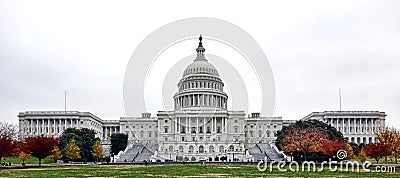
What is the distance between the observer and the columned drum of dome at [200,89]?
135250 mm

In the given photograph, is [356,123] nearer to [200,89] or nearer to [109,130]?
[200,89]

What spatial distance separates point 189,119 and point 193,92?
30.4ft

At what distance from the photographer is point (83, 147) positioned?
99562 millimetres

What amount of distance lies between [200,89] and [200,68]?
854 centimetres

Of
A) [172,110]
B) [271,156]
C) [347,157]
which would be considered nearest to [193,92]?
[172,110]

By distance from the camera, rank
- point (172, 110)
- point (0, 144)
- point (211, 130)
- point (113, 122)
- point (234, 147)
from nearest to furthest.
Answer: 1. point (0, 144)
2. point (234, 147)
3. point (211, 130)
4. point (172, 110)
5. point (113, 122)

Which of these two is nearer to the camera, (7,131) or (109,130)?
(7,131)

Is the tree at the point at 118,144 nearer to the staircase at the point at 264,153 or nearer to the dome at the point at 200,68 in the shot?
the dome at the point at 200,68

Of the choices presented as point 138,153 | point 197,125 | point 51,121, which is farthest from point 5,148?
point 51,121

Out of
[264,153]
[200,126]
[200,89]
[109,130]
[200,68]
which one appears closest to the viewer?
[264,153]

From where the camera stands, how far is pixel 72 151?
88312mm

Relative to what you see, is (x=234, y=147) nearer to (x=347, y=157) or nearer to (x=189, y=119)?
(x=189, y=119)

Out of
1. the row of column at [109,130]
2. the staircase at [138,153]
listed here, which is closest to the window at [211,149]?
the staircase at [138,153]

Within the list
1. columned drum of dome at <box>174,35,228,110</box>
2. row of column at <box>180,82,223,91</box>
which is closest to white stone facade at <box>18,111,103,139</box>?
columned drum of dome at <box>174,35,228,110</box>
